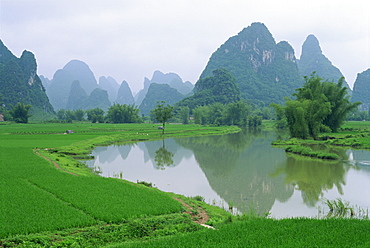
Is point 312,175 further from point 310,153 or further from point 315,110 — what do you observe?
point 315,110

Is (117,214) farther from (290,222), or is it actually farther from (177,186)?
(177,186)

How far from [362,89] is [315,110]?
165m

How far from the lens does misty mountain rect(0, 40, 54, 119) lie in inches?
4990

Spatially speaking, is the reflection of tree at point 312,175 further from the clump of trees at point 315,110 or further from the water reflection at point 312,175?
the clump of trees at point 315,110

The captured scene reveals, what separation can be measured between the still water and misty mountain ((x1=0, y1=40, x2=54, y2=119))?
11113 centimetres

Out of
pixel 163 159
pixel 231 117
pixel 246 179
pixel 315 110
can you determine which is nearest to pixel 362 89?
pixel 231 117

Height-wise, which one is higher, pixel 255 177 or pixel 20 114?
pixel 20 114

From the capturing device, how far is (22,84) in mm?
136500

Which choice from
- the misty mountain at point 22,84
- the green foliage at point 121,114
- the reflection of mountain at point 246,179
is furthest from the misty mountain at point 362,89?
the misty mountain at point 22,84

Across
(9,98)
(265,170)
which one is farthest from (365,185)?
(9,98)

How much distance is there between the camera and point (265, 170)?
23.0 metres

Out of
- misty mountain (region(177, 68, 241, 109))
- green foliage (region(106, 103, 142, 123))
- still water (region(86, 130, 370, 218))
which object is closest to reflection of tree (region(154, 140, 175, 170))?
still water (region(86, 130, 370, 218))

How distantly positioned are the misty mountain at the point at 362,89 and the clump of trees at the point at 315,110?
488 feet

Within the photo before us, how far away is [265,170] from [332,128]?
33.9 m
